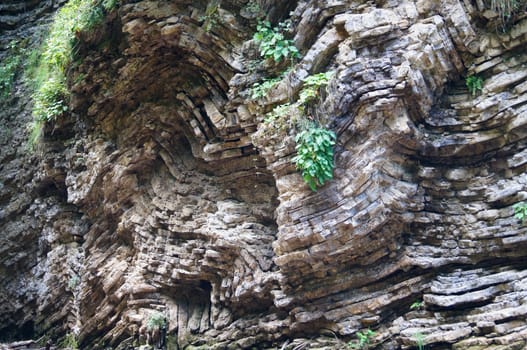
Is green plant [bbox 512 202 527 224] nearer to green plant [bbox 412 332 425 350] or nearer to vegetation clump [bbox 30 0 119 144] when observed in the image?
green plant [bbox 412 332 425 350]

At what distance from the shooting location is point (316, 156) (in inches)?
275

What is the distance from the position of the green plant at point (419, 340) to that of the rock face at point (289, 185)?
15 millimetres

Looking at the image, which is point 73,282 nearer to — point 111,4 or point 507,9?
point 111,4

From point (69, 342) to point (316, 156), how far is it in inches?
273

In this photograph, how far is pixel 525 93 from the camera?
22.1ft

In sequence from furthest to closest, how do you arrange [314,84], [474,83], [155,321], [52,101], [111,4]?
[52,101]
[111,4]
[155,321]
[314,84]
[474,83]

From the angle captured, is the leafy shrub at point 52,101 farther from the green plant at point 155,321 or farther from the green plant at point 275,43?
the green plant at point 275,43

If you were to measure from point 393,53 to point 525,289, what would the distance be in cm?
326

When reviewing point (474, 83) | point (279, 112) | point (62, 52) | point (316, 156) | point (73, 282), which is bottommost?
point (73, 282)

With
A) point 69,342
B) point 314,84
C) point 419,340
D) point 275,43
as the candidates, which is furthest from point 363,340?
point 69,342

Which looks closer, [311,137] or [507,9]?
[507,9]

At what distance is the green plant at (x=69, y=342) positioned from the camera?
10.5 metres

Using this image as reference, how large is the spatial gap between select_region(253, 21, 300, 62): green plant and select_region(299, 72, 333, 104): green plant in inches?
30.5

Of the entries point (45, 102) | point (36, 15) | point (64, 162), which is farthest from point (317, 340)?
point (36, 15)
